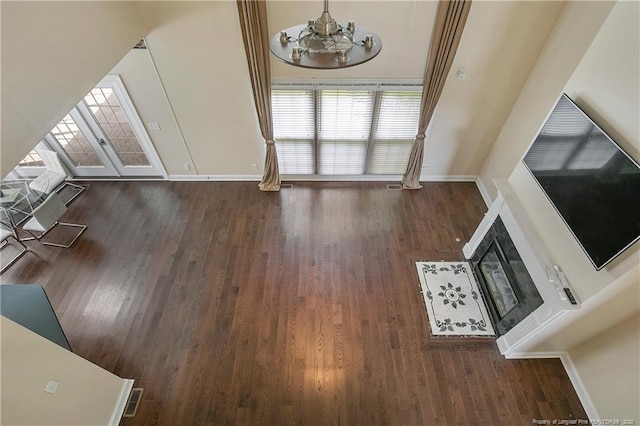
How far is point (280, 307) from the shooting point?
13.6ft

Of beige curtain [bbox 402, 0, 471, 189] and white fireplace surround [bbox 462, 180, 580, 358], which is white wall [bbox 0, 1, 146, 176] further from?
white fireplace surround [bbox 462, 180, 580, 358]

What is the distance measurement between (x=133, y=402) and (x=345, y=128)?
451cm

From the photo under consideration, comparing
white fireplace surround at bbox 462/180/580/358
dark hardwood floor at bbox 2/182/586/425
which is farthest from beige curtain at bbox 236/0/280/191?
white fireplace surround at bbox 462/180/580/358

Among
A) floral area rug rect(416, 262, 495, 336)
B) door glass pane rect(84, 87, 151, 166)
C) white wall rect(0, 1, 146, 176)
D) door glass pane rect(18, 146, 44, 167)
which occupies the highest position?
door glass pane rect(18, 146, 44, 167)

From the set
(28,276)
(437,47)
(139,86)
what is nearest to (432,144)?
(437,47)

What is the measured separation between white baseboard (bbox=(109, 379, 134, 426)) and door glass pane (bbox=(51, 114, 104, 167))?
404cm

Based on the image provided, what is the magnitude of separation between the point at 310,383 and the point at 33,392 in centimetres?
239

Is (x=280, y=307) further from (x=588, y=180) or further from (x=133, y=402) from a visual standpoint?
(x=588, y=180)

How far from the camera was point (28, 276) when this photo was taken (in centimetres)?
444

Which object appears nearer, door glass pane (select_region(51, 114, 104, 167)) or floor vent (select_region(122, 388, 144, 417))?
floor vent (select_region(122, 388, 144, 417))

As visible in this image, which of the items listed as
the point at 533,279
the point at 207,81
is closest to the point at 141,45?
the point at 207,81

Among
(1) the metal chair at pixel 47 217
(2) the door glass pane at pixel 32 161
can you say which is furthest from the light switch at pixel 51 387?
(2) the door glass pane at pixel 32 161

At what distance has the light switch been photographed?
2473 millimetres

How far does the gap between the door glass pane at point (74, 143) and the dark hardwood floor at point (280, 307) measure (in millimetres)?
480
